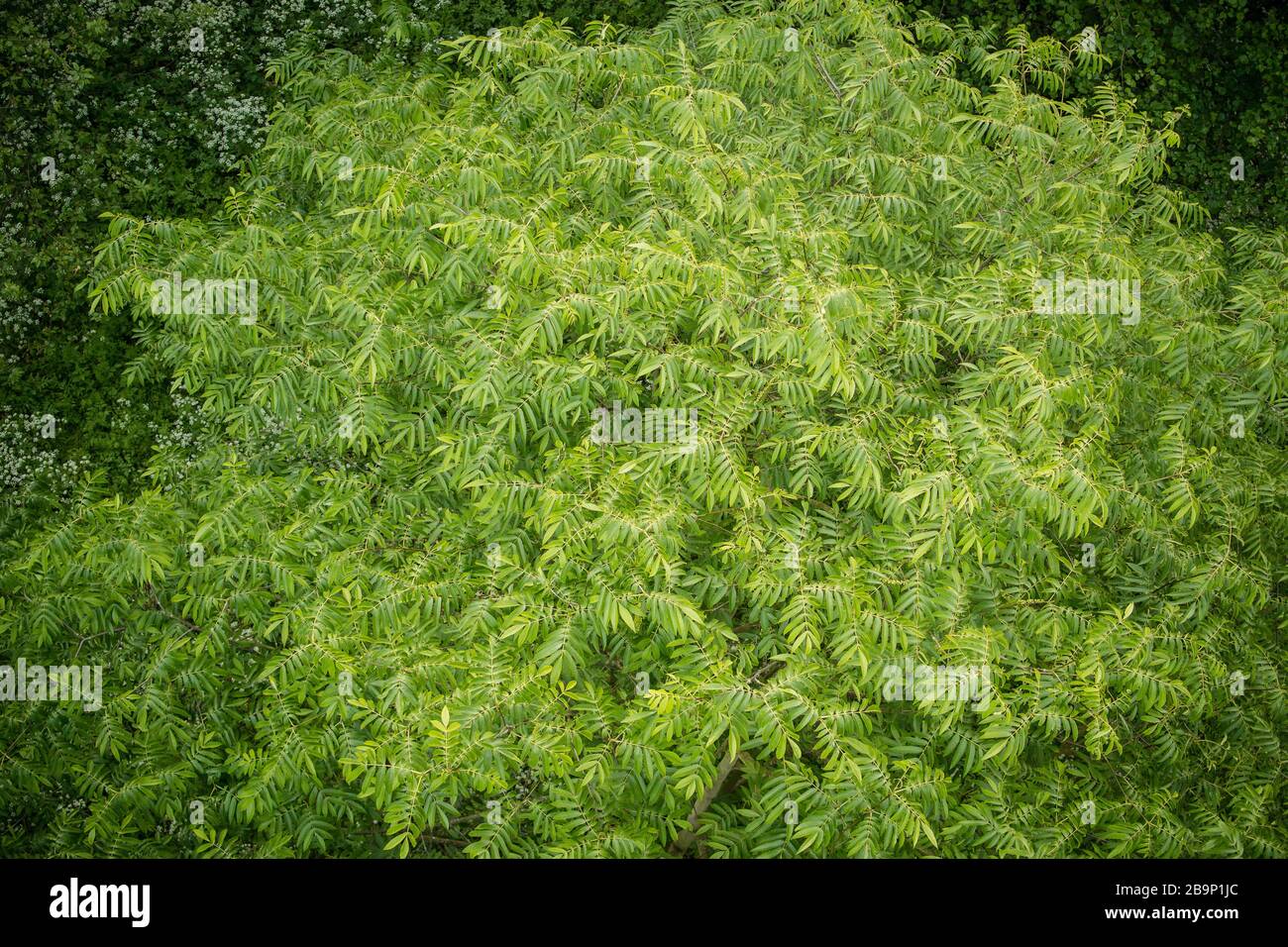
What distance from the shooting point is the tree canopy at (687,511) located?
453 centimetres

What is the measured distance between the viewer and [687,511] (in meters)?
4.64

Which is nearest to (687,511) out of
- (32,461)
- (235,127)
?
(32,461)

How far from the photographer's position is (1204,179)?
13406mm

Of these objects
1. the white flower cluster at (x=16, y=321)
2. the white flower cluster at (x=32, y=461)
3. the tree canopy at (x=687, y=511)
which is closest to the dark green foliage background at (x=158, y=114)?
the white flower cluster at (x=16, y=321)

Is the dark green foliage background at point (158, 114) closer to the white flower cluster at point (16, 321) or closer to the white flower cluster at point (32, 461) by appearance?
the white flower cluster at point (16, 321)

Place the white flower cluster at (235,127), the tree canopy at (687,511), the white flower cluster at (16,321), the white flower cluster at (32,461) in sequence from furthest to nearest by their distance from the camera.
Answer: the white flower cluster at (235,127) < the white flower cluster at (16,321) < the white flower cluster at (32,461) < the tree canopy at (687,511)

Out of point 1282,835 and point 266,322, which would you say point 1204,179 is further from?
Answer: point 266,322

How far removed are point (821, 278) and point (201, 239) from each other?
3.60 m

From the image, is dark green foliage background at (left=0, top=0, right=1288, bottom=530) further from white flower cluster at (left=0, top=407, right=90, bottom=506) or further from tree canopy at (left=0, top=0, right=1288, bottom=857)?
tree canopy at (left=0, top=0, right=1288, bottom=857)

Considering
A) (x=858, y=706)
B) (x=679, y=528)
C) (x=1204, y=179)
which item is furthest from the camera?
(x=1204, y=179)

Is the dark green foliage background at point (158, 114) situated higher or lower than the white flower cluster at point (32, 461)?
higher

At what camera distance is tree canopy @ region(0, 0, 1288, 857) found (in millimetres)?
4527

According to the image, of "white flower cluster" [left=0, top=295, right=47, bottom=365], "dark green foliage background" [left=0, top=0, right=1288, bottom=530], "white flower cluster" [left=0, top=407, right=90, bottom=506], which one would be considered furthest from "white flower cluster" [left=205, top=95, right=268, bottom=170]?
"white flower cluster" [left=0, top=407, right=90, bottom=506]

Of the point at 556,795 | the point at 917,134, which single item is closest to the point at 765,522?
the point at 556,795
